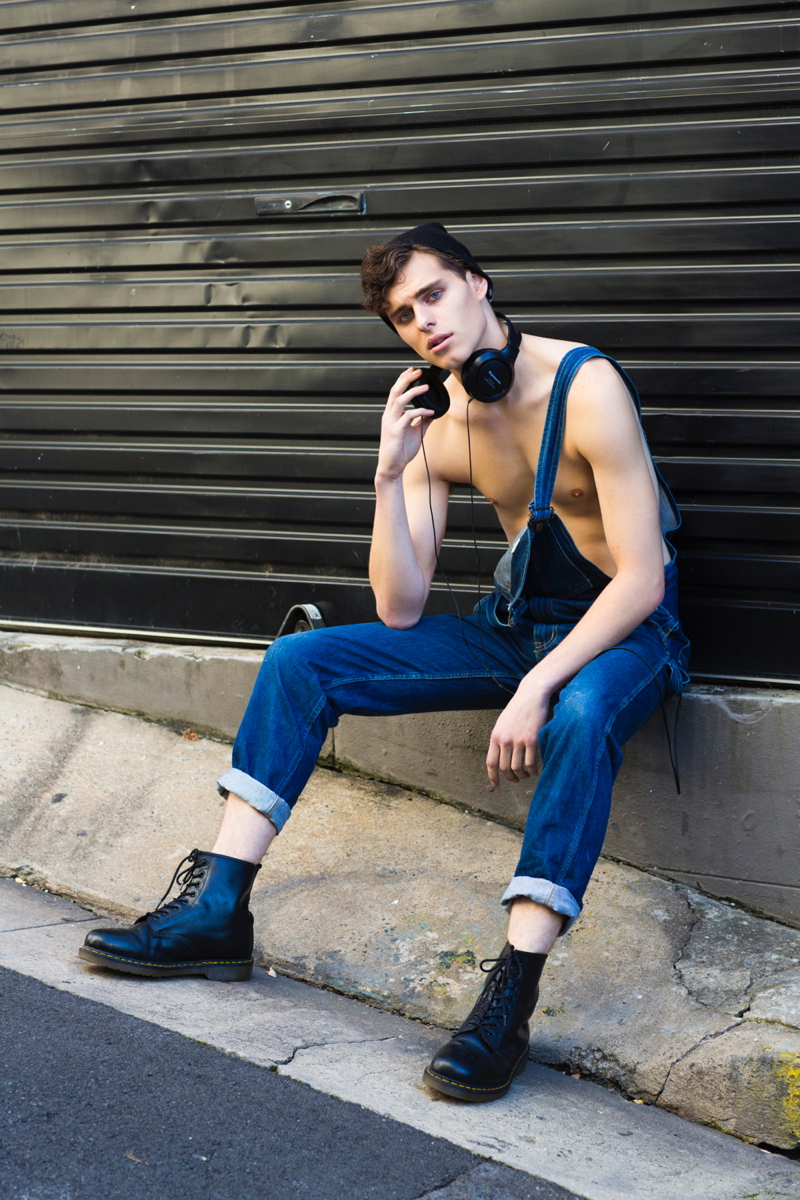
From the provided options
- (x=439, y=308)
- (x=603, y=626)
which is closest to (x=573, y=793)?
(x=603, y=626)

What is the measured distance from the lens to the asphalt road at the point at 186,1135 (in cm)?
188

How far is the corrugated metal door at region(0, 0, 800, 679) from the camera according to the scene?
3357mm

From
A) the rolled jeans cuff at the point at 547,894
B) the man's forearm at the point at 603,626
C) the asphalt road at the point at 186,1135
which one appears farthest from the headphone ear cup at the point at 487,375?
the asphalt road at the point at 186,1135

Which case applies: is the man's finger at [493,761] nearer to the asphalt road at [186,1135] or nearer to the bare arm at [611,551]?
the bare arm at [611,551]

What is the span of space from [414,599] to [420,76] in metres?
1.97

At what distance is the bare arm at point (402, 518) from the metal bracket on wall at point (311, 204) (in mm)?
1173

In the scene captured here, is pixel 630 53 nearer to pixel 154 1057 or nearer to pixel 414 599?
pixel 414 599

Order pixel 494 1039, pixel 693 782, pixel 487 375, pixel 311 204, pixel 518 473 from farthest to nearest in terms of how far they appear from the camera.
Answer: pixel 311 204
pixel 693 782
pixel 518 473
pixel 487 375
pixel 494 1039

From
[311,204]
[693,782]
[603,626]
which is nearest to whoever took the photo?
[603,626]

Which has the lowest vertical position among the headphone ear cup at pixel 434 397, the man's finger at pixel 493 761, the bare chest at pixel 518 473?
the man's finger at pixel 493 761

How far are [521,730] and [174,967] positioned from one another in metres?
1.05

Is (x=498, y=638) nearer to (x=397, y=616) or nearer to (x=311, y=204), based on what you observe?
(x=397, y=616)

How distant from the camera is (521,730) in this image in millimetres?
2564

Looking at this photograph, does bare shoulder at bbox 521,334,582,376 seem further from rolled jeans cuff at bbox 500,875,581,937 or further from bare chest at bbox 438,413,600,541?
rolled jeans cuff at bbox 500,875,581,937
